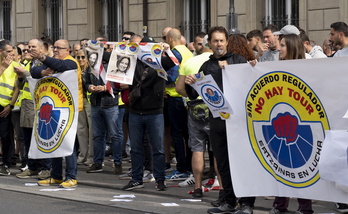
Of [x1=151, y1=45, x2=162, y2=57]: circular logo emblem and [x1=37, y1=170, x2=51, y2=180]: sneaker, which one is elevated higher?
[x1=151, y1=45, x2=162, y2=57]: circular logo emblem

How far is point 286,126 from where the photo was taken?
777cm

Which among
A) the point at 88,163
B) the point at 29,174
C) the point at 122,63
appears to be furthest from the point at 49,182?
the point at 88,163

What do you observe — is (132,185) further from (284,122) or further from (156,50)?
(284,122)

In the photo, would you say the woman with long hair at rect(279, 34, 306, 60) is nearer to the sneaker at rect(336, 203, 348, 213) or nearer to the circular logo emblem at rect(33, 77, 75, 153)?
the sneaker at rect(336, 203, 348, 213)

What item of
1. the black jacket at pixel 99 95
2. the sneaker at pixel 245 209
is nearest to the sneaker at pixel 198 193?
the sneaker at pixel 245 209

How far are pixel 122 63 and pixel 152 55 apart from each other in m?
0.44

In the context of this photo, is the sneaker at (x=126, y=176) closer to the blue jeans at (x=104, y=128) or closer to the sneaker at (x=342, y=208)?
the blue jeans at (x=104, y=128)

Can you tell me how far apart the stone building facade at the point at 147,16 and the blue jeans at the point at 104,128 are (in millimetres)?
6525

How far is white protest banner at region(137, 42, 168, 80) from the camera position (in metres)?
10.2

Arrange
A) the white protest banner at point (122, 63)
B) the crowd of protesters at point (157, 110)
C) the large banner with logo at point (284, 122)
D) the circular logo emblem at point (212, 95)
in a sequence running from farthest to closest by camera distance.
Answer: the white protest banner at point (122, 63) < the crowd of protesters at point (157, 110) < the circular logo emblem at point (212, 95) < the large banner with logo at point (284, 122)

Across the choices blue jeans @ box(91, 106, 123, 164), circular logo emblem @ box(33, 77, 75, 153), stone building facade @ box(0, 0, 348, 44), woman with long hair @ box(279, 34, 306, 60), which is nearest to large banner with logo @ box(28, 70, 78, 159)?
circular logo emblem @ box(33, 77, 75, 153)

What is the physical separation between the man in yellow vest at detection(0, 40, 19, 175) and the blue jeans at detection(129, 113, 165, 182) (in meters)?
2.96

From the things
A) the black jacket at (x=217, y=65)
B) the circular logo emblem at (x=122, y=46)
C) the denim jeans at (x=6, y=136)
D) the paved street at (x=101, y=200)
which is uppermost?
the circular logo emblem at (x=122, y=46)

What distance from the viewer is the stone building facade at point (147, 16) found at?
17.5 m
